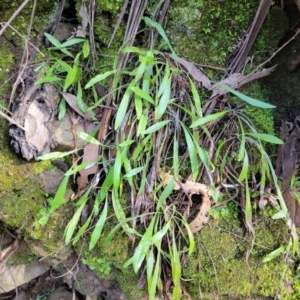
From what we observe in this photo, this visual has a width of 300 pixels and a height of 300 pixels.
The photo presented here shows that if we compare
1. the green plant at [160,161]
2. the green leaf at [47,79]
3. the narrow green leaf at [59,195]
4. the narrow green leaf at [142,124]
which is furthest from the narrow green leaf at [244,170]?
the green leaf at [47,79]

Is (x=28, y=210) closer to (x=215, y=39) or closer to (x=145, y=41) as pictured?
(x=145, y=41)

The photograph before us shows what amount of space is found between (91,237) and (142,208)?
18 cm

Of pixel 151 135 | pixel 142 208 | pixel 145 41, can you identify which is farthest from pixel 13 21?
pixel 142 208

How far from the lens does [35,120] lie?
111 centimetres

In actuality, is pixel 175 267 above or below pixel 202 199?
below

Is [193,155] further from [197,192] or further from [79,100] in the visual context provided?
[79,100]

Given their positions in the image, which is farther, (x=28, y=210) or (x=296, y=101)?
(x=296, y=101)

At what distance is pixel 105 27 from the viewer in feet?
3.90

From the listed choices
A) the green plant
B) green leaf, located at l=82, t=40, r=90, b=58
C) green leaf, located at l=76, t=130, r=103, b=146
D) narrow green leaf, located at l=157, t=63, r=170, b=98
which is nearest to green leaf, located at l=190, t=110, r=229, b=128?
the green plant

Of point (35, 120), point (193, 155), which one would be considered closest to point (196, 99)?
point (193, 155)

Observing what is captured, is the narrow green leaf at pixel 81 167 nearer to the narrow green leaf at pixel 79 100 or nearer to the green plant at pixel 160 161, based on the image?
the green plant at pixel 160 161

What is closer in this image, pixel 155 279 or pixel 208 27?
pixel 155 279

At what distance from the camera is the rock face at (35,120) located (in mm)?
1095

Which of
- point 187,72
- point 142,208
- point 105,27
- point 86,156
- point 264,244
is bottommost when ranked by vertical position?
point 264,244
